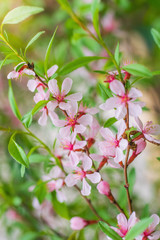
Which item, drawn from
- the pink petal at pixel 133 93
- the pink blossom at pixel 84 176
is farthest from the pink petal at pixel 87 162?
the pink petal at pixel 133 93

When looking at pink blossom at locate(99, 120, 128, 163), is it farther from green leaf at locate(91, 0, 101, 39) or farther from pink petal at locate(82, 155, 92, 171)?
green leaf at locate(91, 0, 101, 39)

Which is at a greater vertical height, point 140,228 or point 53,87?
point 53,87

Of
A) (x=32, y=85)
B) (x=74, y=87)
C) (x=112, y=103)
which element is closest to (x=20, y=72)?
(x=32, y=85)

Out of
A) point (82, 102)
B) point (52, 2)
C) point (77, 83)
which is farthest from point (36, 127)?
point (52, 2)

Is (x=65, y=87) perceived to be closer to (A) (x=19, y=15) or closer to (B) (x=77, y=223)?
(A) (x=19, y=15)

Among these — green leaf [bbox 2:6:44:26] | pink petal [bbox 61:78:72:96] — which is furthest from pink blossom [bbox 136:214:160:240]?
green leaf [bbox 2:6:44:26]
